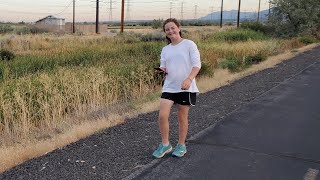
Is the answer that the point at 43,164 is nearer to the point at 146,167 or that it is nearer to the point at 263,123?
the point at 146,167

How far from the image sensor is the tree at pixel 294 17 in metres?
40.9

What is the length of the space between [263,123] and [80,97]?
4.26 meters

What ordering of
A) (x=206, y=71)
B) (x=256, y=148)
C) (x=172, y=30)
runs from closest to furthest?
(x=172, y=30), (x=256, y=148), (x=206, y=71)

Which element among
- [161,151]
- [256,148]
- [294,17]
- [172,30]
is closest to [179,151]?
[161,151]

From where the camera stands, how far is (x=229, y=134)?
677 cm

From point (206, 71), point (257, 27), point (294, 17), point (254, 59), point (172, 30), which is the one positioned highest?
point (294, 17)

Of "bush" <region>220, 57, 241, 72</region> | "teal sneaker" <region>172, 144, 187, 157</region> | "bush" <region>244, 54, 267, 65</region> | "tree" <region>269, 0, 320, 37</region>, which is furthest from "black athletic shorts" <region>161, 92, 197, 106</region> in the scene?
"tree" <region>269, 0, 320, 37</region>

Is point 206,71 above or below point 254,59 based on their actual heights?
below

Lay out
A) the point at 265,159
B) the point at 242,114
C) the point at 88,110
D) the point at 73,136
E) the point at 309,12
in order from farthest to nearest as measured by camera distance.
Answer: the point at 309,12
the point at 88,110
the point at 242,114
the point at 73,136
the point at 265,159

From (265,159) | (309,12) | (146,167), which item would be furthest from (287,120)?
(309,12)

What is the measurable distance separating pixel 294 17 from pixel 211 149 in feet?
125

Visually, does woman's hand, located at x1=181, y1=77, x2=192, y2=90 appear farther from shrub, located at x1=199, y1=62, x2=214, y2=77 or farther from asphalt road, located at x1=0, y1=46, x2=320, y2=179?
shrub, located at x1=199, y1=62, x2=214, y2=77

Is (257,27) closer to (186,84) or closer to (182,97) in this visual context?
(182,97)

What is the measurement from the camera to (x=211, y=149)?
5.89m
